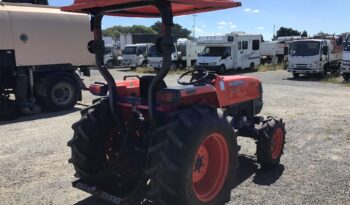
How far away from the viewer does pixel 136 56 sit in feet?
103

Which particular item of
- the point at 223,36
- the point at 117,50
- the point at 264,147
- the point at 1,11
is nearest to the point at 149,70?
the point at 223,36

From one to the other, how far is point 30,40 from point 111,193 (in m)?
8.01

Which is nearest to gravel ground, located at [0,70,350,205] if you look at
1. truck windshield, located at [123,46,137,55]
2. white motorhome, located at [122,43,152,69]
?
white motorhome, located at [122,43,152,69]

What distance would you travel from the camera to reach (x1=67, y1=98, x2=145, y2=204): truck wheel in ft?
14.8

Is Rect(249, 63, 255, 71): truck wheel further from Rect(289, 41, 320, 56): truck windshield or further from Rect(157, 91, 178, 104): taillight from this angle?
Rect(157, 91, 178, 104): taillight

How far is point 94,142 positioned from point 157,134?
1078 mm

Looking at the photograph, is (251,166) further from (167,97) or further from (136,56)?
(136,56)

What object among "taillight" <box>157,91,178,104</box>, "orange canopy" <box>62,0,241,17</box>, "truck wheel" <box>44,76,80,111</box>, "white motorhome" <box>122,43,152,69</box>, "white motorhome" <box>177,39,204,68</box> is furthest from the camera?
"white motorhome" <box>122,43,152,69</box>

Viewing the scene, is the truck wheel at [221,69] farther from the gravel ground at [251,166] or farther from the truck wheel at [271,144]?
the truck wheel at [271,144]

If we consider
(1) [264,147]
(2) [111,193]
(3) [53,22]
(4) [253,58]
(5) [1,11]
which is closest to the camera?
(2) [111,193]

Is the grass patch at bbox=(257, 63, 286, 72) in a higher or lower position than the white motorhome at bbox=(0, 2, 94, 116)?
lower

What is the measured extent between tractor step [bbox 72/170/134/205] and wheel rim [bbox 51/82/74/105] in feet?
24.4

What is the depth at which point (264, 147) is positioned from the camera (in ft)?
18.2

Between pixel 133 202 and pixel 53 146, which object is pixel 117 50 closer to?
pixel 53 146
